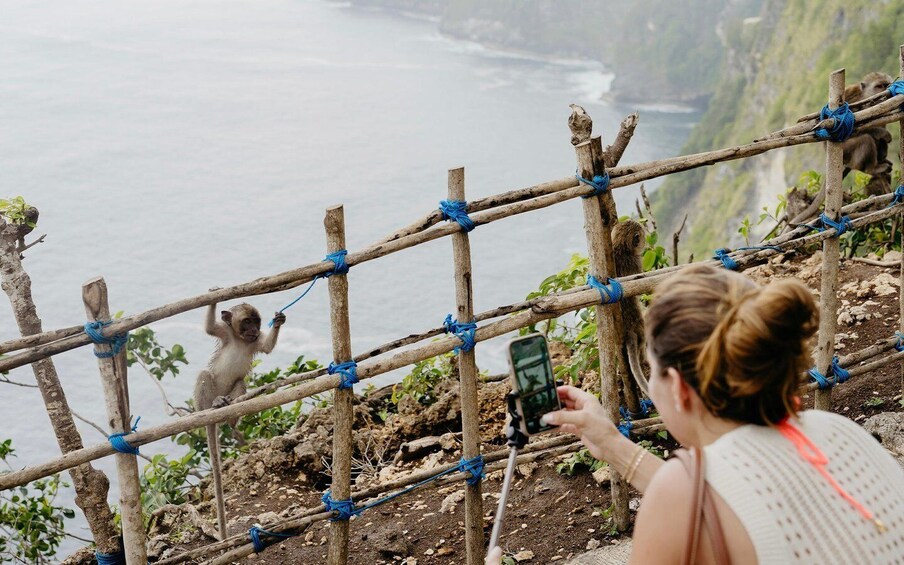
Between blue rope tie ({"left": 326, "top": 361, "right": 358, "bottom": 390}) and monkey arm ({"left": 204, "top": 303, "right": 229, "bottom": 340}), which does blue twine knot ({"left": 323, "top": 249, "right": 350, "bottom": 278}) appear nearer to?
blue rope tie ({"left": 326, "top": 361, "right": 358, "bottom": 390})

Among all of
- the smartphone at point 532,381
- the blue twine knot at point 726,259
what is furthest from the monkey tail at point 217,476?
the blue twine knot at point 726,259

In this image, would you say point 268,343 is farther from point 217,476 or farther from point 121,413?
point 121,413

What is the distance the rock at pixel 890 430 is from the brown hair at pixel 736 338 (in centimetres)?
276

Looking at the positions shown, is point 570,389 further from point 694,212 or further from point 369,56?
point 694,212

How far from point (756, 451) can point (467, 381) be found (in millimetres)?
1895

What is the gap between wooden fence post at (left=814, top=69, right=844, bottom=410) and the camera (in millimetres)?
3619

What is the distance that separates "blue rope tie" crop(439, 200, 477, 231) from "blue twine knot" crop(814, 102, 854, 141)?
1562 mm

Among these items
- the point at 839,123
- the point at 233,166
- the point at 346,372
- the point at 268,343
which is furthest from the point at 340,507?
the point at 233,166

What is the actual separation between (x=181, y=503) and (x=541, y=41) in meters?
19.0

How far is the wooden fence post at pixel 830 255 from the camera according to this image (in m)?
3.62

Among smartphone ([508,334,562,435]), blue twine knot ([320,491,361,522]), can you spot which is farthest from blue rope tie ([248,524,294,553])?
smartphone ([508,334,562,435])

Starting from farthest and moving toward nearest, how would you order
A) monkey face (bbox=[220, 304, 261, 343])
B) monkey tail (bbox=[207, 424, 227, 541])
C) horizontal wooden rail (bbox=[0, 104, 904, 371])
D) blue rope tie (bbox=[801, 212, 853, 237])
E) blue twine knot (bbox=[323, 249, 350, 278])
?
monkey face (bbox=[220, 304, 261, 343]), blue rope tie (bbox=[801, 212, 853, 237]), monkey tail (bbox=[207, 424, 227, 541]), blue twine knot (bbox=[323, 249, 350, 278]), horizontal wooden rail (bbox=[0, 104, 904, 371])

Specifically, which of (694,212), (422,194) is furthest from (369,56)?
(694,212)

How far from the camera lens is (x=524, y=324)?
131 inches
